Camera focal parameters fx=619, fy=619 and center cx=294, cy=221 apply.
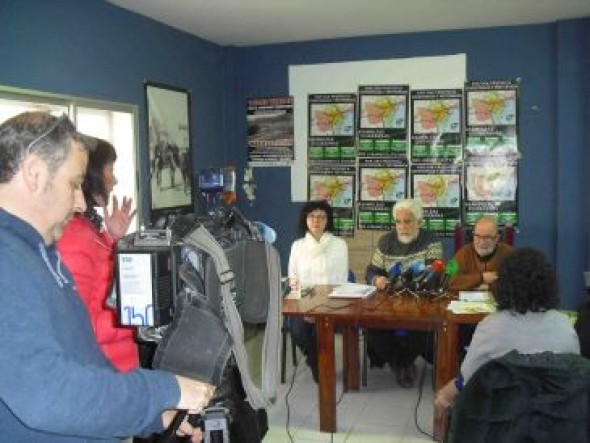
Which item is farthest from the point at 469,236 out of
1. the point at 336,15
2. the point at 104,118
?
the point at 104,118

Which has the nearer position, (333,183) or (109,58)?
(109,58)

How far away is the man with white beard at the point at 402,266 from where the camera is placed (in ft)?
13.0

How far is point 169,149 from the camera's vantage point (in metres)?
4.80

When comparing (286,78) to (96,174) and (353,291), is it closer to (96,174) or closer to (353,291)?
(353,291)

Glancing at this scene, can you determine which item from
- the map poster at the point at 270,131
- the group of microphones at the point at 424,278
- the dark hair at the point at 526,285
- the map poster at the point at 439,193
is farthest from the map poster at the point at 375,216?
the dark hair at the point at 526,285

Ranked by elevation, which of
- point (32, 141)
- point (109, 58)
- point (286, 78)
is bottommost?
point (32, 141)

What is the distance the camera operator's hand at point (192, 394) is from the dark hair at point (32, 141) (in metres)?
0.44

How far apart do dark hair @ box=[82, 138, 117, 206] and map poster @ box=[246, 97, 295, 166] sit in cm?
357

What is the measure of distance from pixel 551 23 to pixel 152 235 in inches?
181

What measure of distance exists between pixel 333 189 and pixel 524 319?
11.1ft

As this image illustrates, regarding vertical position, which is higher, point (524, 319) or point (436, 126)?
point (436, 126)

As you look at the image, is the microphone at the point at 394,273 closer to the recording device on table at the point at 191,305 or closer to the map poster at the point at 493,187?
the map poster at the point at 493,187

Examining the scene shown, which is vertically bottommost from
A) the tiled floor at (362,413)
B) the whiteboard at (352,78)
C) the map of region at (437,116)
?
the tiled floor at (362,413)

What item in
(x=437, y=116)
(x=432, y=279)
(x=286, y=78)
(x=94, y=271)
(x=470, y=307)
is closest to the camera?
(x=94, y=271)
